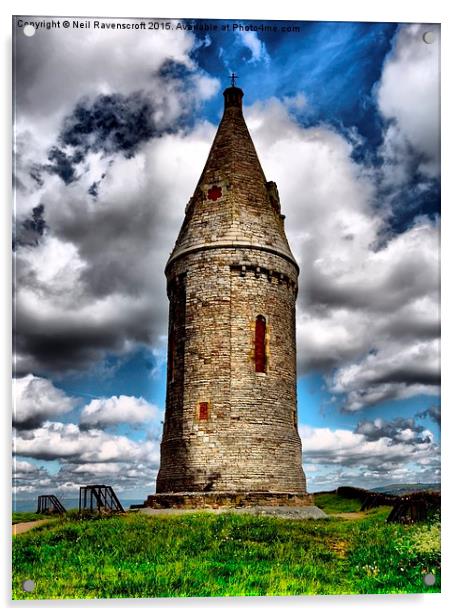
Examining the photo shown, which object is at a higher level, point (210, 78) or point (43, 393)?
point (210, 78)

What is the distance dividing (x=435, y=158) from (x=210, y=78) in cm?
462

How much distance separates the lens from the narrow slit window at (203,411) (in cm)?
2006

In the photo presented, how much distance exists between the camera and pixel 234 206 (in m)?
21.3

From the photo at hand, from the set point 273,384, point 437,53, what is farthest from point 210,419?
point 437,53

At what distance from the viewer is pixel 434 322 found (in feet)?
47.1

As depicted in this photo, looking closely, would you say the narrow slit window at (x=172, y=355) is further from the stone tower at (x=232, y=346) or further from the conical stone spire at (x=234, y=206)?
the conical stone spire at (x=234, y=206)

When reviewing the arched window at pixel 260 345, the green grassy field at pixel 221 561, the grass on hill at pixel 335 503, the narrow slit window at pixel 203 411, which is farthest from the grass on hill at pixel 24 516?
the grass on hill at pixel 335 503

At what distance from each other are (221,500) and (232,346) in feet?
13.4

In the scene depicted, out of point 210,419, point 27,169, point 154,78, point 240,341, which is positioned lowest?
point 210,419

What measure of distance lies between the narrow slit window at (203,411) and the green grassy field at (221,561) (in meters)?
4.81

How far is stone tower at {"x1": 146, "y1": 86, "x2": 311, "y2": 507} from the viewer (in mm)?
19562

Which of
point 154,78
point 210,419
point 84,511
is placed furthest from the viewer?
point 210,419

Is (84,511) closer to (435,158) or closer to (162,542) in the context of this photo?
(162,542)

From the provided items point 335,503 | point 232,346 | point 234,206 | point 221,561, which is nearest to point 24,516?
point 221,561
